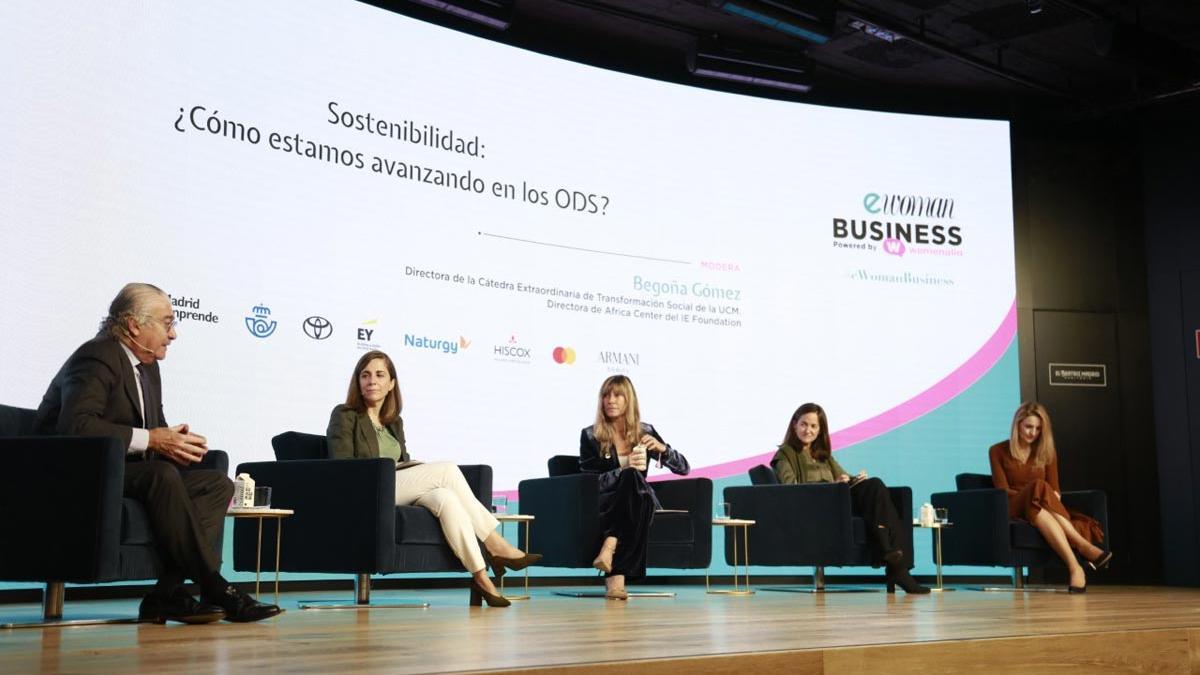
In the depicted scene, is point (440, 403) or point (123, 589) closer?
point (123, 589)

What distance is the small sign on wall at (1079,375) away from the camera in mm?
8625

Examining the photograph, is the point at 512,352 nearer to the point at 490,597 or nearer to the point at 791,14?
the point at 490,597

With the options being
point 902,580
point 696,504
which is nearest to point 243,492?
point 696,504

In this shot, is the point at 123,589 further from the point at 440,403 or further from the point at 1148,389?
the point at 1148,389

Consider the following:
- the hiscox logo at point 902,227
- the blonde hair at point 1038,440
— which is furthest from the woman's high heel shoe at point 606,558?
the hiscox logo at point 902,227

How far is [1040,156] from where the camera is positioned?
8.88m

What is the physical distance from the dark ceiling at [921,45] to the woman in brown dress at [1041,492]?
2.52 meters

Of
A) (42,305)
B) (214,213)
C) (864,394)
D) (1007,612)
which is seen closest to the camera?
(1007,612)

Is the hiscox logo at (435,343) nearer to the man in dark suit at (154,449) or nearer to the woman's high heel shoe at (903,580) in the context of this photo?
the woman's high heel shoe at (903,580)

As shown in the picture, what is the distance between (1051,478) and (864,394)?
1.38m

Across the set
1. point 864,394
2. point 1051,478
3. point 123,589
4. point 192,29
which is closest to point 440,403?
point 123,589

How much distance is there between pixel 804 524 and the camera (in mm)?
5969

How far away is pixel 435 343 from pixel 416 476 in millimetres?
1791

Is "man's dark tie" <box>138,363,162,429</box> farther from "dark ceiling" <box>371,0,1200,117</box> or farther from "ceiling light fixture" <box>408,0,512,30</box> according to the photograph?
"dark ceiling" <box>371,0,1200,117</box>
